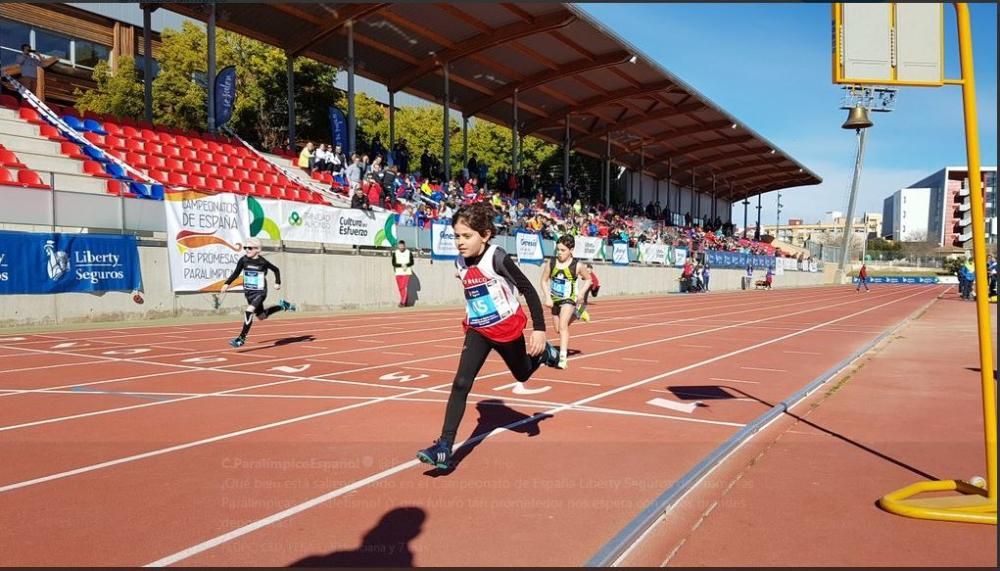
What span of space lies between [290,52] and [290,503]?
29682mm

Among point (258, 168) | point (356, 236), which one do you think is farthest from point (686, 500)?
point (258, 168)

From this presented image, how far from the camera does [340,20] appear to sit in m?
28.6

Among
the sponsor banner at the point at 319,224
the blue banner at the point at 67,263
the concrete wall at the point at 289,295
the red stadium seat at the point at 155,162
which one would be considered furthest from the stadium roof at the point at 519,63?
the blue banner at the point at 67,263

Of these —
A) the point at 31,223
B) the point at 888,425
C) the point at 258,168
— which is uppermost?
the point at 258,168

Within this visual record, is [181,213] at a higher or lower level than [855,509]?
higher

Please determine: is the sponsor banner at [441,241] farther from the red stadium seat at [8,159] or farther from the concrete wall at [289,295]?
the red stadium seat at [8,159]

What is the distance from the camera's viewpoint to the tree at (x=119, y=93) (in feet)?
144

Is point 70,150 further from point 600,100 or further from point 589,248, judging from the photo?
point 600,100

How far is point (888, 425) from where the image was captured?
6883mm

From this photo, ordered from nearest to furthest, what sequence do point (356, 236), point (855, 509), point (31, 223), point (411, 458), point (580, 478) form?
point (855, 509) < point (580, 478) < point (411, 458) < point (31, 223) < point (356, 236)

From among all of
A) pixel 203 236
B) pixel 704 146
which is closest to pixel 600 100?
pixel 704 146

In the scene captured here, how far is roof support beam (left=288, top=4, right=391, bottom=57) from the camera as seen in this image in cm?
2789

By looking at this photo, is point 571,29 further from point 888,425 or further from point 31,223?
point 888,425

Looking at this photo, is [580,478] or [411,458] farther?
[411,458]
